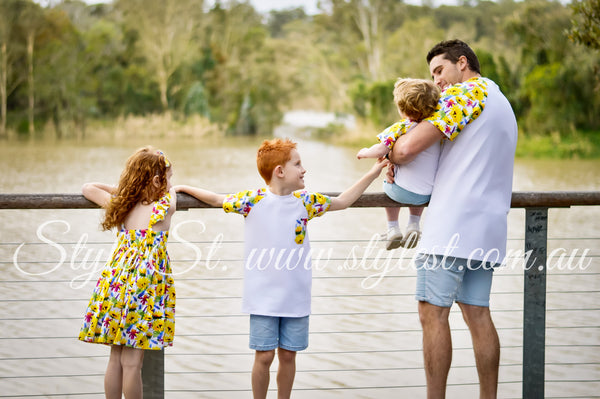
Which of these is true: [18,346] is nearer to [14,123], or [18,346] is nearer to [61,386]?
[61,386]

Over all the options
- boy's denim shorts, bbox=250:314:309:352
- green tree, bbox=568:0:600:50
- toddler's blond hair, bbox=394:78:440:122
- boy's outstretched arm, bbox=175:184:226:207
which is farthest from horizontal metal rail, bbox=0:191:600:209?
green tree, bbox=568:0:600:50

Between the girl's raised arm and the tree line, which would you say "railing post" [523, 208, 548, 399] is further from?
the tree line

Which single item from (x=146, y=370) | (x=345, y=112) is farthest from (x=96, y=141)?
(x=146, y=370)

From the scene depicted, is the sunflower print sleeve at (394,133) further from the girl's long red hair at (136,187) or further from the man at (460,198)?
the girl's long red hair at (136,187)

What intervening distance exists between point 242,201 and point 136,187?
1.26ft

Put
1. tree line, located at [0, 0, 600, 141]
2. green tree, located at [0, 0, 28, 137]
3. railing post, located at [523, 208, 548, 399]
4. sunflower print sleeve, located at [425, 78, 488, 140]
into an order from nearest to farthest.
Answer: sunflower print sleeve, located at [425, 78, 488, 140] → railing post, located at [523, 208, 548, 399] → tree line, located at [0, 0, 600, 141] → green tree, located at [0, 0, 28, 137]

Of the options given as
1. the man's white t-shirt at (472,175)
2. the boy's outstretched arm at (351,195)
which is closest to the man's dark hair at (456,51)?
the man's white t-shirt at (472,175)

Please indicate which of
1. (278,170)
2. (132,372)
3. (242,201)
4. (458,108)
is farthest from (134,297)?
(458,108)

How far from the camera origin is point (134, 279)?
2.60 meters

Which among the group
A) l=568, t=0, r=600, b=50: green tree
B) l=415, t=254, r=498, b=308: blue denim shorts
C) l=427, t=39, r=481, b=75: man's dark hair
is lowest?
l=415, t=254, r=498, b=308: blue denim shorts

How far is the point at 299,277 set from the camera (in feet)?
8.73

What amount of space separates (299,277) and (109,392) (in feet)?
2.56

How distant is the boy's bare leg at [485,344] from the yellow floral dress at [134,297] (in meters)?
1.11

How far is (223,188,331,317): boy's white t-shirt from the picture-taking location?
104 inches
